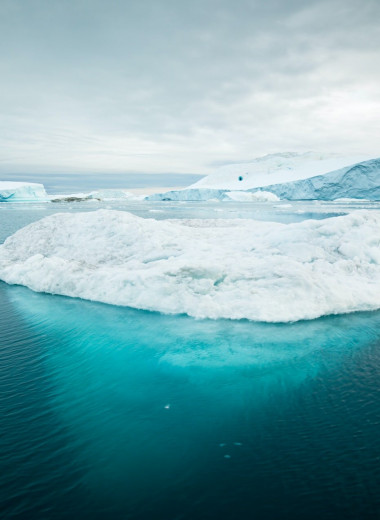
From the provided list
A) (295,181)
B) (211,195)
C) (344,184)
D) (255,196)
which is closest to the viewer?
(344,184)

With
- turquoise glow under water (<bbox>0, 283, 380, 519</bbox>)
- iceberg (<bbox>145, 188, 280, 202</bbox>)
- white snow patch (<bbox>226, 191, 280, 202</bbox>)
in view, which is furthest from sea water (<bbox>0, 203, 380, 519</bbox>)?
iceberg (<bbox>145, 188, 280, 202</bbox>)

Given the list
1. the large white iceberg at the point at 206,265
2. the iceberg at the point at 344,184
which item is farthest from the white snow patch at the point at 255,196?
the large white iceberg at the point at 206,265

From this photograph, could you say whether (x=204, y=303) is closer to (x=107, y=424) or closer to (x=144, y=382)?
(x=144, y=382)

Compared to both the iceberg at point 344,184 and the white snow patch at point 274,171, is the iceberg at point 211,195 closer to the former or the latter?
the white snow patch at point 274,171

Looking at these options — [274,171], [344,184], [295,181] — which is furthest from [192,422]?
[274,171]

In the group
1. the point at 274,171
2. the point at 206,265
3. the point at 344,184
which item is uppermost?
the point at 274,171

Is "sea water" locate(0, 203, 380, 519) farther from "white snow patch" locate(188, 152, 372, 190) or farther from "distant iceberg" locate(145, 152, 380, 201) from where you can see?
"white snow patch" locate(188, 152, 372, 190)

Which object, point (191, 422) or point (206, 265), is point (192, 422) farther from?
point (206, 265)
